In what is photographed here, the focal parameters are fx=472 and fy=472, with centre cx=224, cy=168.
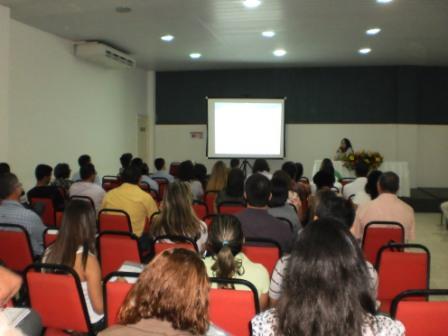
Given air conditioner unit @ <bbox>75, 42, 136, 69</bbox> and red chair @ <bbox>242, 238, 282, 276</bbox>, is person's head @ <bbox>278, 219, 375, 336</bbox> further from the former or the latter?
air conditioner unit @ <bbox>75, 42, 136, 69</bbox>

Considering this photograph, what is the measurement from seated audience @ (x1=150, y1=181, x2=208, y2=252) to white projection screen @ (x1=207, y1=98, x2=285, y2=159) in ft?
26.6

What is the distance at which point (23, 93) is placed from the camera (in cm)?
757

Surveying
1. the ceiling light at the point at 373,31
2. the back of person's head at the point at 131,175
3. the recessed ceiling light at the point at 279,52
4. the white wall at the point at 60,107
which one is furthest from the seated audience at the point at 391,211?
the recessed ceiling light at the point at 279,52

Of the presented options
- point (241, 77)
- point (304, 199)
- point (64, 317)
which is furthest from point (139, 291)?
point (241, 77)

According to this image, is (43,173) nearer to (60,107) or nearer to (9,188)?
(9,188)

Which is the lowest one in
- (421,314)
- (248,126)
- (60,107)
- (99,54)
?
(421,314)

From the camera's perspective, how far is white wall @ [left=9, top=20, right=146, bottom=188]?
749cm

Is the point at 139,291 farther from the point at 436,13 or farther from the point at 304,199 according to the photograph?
the point at 436,13

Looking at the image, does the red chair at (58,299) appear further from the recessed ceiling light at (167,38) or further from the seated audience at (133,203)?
the recessed ceiling light at (167,38)

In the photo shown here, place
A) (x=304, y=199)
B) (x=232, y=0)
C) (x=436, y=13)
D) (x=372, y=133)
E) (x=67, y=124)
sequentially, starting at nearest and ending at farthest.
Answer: (x=304, y=199), (x=232, y=0), (x=436, y=13), (x=67, y=124), (x=372, y=133)

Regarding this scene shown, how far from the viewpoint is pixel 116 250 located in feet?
10.8

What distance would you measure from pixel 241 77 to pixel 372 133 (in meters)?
3.65

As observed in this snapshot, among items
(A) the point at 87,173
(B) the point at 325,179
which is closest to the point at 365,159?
(B) the point at 325,179

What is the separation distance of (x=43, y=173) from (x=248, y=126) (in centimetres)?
670
